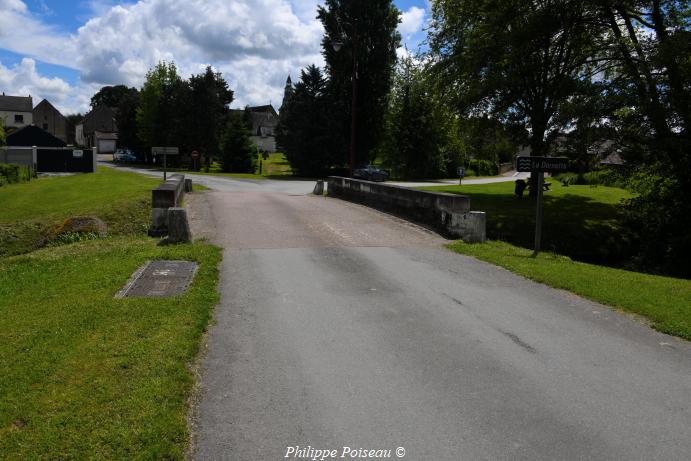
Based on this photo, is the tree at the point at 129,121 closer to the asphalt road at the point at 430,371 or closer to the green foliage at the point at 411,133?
the green foliage at the point at 411,133

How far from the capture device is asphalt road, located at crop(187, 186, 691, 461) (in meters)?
3.88

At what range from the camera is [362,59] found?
4953 cm

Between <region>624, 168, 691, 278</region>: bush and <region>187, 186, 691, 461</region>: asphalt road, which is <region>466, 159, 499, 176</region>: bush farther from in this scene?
<region>187, 186, 691, 461</region>: asphalt road

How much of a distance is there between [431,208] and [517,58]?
477 inches

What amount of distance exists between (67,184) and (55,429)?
28.1m

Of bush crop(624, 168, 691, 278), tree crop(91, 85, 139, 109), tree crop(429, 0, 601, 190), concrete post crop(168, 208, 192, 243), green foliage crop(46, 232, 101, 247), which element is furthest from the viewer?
tree crop(91, 85, 139, 109)

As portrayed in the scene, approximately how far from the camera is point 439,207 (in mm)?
13430

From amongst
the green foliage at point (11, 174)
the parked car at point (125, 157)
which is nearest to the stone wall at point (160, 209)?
the green foliage at point (11, 174)

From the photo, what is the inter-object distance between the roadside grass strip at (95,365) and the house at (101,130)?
105548 millimetres

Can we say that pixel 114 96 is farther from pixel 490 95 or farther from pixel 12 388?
pixel 12 388

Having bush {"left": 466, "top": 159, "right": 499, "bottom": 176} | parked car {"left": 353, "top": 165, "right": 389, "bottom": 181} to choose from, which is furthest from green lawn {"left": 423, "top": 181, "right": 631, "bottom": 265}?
bush {"left": 466, "top": 159, "right": 499, "bottom": 176}

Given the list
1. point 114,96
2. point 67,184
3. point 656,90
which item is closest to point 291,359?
point 656,90

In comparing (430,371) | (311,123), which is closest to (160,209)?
(430,371)

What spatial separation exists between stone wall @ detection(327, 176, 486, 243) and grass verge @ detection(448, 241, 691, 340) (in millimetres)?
560
